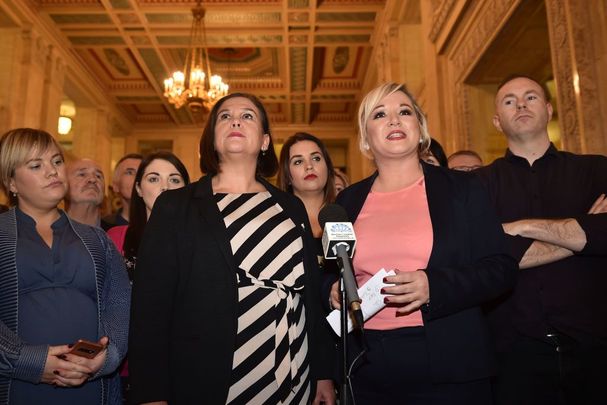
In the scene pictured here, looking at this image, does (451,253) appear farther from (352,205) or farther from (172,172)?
(172,172)

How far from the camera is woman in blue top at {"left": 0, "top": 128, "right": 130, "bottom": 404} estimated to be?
5.94 ft

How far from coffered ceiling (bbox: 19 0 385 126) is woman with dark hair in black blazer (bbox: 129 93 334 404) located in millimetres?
8289

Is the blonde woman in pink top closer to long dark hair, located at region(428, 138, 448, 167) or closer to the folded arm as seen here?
the folded arm

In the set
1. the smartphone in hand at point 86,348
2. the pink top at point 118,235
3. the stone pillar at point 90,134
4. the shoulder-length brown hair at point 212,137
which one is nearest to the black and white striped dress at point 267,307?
the shoulder-length brown hair at point 212,137

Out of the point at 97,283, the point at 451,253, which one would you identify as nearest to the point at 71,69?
the point at 97,283

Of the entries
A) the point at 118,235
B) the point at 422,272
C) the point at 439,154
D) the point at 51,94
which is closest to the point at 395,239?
the point at 422,272

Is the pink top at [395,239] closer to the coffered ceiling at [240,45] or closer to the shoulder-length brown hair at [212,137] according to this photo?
the shoulder-length brown hair at [212,137]

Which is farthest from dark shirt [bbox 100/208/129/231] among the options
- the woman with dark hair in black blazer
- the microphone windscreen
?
the microphone windscreen

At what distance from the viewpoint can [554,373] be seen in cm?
195

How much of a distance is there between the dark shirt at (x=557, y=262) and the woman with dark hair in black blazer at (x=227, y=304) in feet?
2.79

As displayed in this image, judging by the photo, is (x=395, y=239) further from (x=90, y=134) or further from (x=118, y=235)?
(x=90, y=134)

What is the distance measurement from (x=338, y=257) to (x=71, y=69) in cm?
1194

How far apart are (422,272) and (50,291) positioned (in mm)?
1460

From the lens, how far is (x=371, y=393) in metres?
1.62
